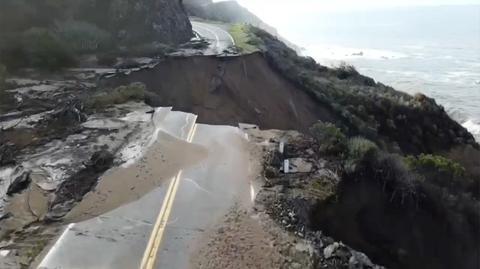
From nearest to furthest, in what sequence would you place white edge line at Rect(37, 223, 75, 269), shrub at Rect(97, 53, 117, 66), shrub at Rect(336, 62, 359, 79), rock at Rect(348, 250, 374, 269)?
white edge line at Rect(37, 223, 75, 269) < rock at Rect(348, 250, 374, 269) < shrub at Rect(97, 53, 117, 66) < shrub at Rect(336, 62, 359, 79)

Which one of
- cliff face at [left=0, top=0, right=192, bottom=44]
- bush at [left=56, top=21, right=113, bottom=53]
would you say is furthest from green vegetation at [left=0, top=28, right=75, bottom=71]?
cliff face at [left=0, top=0, right=192, bottom=44]

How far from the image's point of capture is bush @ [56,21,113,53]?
97.6 ft

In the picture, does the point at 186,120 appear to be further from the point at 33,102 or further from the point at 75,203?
the point at 75,203

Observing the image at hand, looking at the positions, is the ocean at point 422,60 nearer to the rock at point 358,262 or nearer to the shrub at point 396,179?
the shrub at point 396,179

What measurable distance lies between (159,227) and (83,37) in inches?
883

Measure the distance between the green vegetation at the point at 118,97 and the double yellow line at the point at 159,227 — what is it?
7.51 m

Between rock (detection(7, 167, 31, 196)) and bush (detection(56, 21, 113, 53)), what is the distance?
1747 cm

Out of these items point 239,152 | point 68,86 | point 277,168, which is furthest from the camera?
point 68,86

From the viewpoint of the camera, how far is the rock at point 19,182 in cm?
1188

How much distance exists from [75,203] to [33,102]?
1021 centimetres

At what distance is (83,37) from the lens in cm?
3038

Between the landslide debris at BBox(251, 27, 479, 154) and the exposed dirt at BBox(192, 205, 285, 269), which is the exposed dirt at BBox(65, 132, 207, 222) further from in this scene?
the landslide debris at BBox(251, 27, 479, 154)

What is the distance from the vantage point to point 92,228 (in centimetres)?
1030

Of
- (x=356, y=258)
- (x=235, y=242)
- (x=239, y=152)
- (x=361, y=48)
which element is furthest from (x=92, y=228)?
(x=361, y=48)
